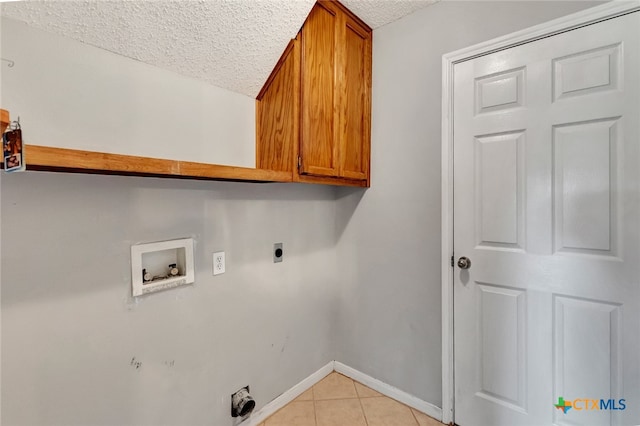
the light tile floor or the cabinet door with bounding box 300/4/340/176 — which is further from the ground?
the cabinet door with bounding box 300/4/340/176

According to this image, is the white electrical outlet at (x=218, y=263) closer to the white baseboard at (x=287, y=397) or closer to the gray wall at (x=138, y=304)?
the gray wall at (x=138, y=304)

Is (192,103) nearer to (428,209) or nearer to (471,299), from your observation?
(428,209)

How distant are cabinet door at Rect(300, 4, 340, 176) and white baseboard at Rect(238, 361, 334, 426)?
4.62ft

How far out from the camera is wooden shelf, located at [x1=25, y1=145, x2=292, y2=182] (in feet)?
2.39

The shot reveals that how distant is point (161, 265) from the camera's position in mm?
1251

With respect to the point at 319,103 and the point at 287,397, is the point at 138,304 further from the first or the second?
the point at 319,103

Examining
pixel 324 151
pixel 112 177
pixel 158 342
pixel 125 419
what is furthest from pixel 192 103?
pixel 125 419

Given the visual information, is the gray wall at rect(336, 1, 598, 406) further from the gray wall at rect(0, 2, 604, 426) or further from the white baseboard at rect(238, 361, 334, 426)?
the white baseboard at rect(238, 361, 334, 426)

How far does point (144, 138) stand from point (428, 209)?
1494 mm

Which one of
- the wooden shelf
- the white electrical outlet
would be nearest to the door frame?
the wooden shelf

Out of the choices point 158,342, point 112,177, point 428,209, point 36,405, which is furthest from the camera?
point 428,209

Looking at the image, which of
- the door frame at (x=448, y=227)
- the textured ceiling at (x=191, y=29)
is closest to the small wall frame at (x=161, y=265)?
the textured ceiling at (x=191, y=29)

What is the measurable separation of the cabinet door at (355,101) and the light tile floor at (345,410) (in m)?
1.44

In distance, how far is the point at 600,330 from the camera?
1.22m
